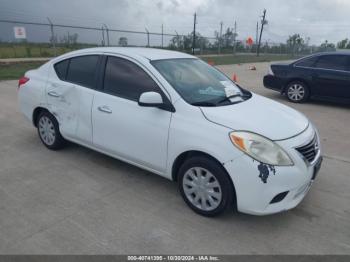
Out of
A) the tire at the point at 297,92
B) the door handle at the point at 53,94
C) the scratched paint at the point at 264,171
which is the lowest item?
the tire at the point at 297,92

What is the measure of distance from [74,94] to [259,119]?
245 cm

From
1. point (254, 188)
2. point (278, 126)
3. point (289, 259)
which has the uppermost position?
point (278, 126)

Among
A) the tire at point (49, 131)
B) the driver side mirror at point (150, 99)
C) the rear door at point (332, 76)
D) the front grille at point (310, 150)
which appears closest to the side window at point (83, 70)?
the tire at point (49, 131)

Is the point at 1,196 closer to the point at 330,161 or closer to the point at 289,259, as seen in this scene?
the point at 289,259

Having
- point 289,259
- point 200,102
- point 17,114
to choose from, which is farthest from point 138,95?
point 17,114

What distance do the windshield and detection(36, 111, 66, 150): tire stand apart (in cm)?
197

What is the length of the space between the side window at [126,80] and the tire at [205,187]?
89 cm

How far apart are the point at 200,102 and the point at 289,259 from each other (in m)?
1.71

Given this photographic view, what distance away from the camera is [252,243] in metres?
2.91

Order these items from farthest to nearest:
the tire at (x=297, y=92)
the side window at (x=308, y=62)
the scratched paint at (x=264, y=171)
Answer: the tire at (x=297, y=92) → the side window at (x=308, y=62) → the scratched paint at (x=264, y=171)

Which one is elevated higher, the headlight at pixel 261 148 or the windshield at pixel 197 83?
the windshield at pixel 197 83

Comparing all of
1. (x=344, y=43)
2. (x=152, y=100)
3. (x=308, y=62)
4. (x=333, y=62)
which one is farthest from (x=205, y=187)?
(x=344, y=43)

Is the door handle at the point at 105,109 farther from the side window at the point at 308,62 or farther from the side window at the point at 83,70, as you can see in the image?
the side window at the point at 308,62

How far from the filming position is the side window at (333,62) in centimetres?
822
